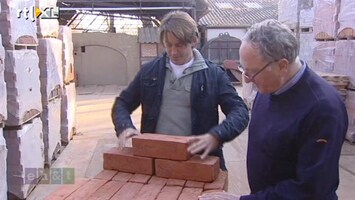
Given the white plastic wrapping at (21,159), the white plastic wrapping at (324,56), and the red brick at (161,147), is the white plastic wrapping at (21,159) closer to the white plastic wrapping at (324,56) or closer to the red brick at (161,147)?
the red brick at (161,147)

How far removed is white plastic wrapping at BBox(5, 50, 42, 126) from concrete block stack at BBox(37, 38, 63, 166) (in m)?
0.73

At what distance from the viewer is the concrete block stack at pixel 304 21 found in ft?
29.8

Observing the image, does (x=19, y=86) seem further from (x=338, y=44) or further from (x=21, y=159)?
(x=338, y=44)

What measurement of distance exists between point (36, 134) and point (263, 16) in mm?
22309

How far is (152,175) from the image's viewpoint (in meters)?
2.02

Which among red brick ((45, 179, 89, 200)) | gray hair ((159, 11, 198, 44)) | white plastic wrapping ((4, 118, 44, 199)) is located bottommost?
white plastic wrapping ((4, 118, 44, 199))

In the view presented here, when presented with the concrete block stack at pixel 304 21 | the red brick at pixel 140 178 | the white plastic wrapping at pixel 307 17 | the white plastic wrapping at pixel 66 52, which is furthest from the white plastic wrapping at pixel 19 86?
the white plastic wrapping at pixel 307 17

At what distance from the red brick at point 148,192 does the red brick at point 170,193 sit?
0.07 ft

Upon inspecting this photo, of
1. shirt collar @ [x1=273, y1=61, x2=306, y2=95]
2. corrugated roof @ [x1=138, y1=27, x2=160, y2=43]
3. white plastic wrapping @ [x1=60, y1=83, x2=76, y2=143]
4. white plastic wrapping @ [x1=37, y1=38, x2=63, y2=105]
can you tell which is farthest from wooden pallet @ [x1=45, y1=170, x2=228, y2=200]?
corrugated roof @ [x1=138, y1=27, x2=160, y2=43]

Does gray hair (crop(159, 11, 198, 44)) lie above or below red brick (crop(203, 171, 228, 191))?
→ above

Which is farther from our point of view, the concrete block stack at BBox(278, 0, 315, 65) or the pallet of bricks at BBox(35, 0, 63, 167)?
the concrete block stack at BBox(278, 0, 315, 65)

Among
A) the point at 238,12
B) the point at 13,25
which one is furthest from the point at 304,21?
the point at 238,12

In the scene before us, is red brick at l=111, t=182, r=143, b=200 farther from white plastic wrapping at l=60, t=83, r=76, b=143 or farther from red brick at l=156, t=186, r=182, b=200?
white plastic wrapping at l=60, t=83, r=76, b=143

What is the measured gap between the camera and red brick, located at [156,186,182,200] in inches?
69.9
